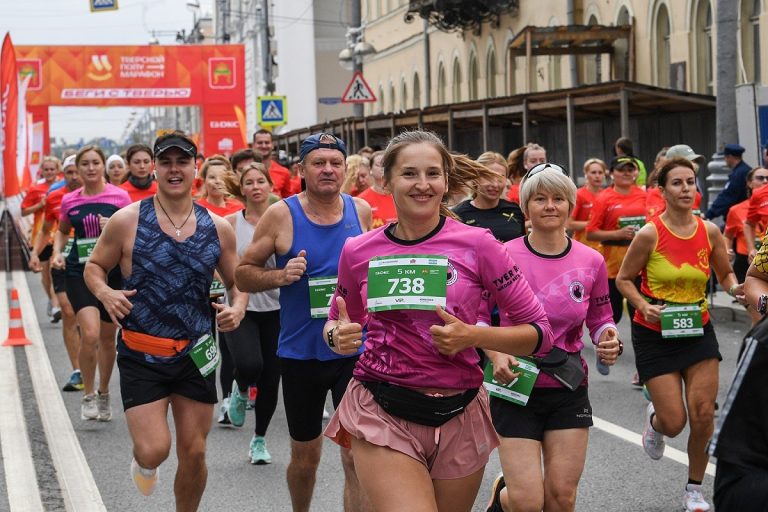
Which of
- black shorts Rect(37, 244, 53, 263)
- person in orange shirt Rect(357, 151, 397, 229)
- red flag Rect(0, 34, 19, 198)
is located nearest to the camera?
person in orange shirt Rect(357, 151, 397, 229)

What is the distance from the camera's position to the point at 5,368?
12.5 meters

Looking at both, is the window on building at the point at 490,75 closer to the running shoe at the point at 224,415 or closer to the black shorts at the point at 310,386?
the running shoe at the point at 224,415

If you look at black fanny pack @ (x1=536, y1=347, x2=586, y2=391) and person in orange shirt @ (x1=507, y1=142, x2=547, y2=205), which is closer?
black fanny pack @ (x1=536, y1=347, x2=586, y2=391)

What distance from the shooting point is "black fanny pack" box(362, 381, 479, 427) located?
14.7ft

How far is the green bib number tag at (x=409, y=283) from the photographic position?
442 cm

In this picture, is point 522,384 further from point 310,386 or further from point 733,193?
point 733,193

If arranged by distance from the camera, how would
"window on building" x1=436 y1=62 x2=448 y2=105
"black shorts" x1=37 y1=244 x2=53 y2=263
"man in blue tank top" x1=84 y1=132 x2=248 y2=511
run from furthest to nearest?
"window on building" x1=436 y1=62 x2=448 y2=105
"black shorts" x1=37 y1=244 x2=53 y2=263
"man in blue tank top" x1=84 y1=132 x2=248 y2=511

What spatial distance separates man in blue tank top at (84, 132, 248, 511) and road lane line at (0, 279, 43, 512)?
1.30 metres

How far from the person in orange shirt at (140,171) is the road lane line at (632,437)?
11.4 feet

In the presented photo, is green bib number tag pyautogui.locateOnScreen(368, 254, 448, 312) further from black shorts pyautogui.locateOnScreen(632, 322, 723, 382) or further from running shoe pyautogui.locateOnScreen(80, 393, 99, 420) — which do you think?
running shoe pyautogui.locateOnScreen(80, 393, 99, 420)

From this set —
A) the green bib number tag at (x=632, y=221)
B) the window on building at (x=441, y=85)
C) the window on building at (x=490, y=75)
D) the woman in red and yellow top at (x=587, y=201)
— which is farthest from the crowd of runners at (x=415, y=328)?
the window on building at (x=441, y=85)

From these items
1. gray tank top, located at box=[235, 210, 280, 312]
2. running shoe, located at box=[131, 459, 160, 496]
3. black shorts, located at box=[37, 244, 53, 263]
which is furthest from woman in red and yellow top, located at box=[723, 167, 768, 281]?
black shorts, located at box=[37, 244, 53, 263]

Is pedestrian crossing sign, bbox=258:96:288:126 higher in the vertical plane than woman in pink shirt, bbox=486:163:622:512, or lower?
higher

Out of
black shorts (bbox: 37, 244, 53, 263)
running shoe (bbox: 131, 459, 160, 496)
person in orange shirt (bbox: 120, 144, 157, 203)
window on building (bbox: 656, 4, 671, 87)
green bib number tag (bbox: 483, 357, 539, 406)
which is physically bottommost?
running shoe (bbox: 131, 459, 160, 496)
